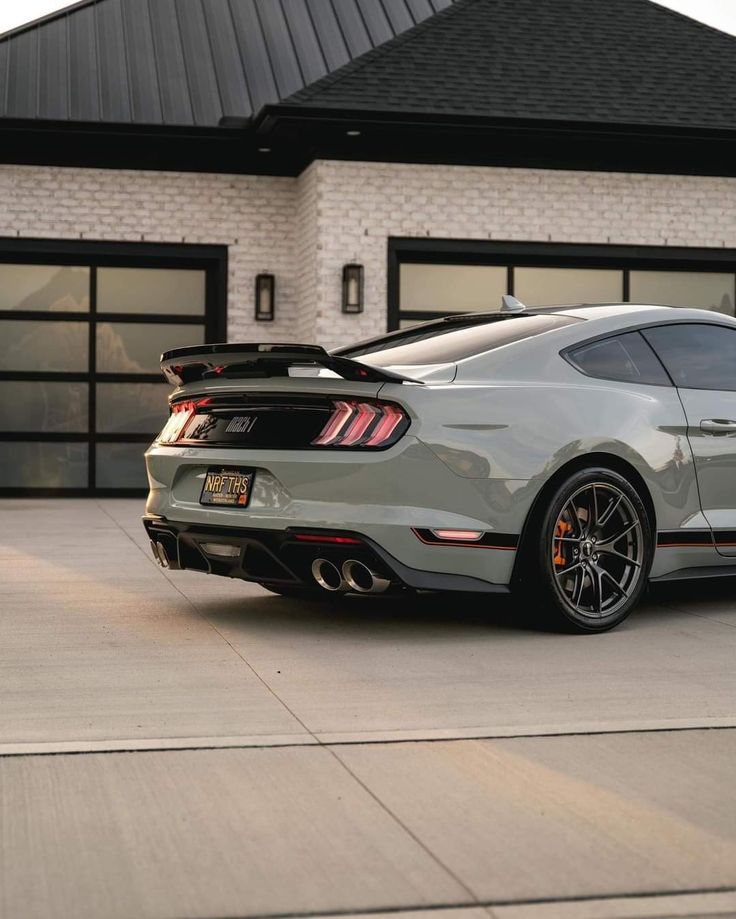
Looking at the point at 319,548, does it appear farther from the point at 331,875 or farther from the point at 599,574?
the point at 331,875

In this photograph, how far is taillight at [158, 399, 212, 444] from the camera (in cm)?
646

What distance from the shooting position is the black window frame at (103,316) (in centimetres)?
1504

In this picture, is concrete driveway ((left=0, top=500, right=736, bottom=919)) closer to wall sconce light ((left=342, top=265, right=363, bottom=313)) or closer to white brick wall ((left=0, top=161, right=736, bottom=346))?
wall sconce light ((left=342, top=265, right=363, bottom=313))

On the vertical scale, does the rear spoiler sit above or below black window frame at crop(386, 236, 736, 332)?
below

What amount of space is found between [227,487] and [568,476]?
150cm

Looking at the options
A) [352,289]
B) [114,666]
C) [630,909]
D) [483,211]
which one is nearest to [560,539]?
[114,666]

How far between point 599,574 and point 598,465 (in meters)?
0.49

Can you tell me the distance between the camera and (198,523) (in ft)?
20.1

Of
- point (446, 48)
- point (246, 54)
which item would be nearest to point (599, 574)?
point (446, 48)

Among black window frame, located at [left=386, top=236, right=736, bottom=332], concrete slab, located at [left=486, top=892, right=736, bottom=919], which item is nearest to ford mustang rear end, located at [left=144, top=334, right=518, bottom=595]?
concrete slab, located at [left=486, top=892, right=736, bottom=919]

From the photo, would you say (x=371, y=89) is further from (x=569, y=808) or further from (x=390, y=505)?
(x=569, y=808)

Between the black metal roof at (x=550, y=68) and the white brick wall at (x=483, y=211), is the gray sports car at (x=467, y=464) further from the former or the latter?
the black metal roof at (x=550, y=68)

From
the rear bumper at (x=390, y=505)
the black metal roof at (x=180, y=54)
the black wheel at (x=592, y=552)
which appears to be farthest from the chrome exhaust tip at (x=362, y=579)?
the black metal roof at (x=180, y=54)

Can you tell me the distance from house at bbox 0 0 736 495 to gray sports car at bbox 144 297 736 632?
26.1ft
